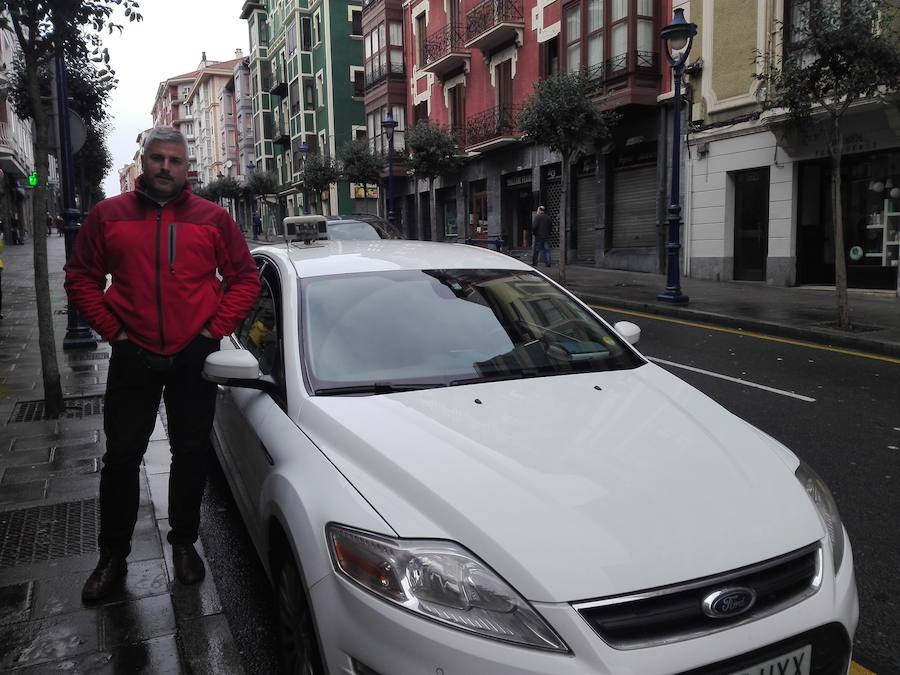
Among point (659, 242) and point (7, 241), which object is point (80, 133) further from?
point (7, 241)

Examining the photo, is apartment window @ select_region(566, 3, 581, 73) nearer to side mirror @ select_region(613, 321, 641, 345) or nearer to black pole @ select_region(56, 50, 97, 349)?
black pole @ select_region(56, 50, 97, 349)

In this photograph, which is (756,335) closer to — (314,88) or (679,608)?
(679,608)

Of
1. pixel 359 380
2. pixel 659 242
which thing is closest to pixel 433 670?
pixel 359 380

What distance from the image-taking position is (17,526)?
393 cm

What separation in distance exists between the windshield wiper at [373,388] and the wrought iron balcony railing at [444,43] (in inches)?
1103

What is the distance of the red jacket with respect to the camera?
3.14 meters

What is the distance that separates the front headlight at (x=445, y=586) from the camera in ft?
5.83

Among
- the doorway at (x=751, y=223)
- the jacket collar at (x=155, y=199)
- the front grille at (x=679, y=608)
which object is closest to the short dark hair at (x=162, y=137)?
the jacket collar at (x=155, y=199)

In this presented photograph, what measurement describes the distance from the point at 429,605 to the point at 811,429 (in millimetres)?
4598

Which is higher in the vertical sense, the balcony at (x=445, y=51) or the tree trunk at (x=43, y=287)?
the balcony at (x=445, y=51)

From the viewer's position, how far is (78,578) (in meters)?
3.36

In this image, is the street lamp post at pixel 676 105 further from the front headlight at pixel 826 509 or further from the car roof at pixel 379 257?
the front headlight at pixel 826 509

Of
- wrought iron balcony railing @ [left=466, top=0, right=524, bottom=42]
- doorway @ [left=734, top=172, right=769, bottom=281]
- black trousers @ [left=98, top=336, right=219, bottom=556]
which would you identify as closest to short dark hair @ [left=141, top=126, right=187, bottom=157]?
black trousers @ [left=98, top=336, right=219, bottom=556]

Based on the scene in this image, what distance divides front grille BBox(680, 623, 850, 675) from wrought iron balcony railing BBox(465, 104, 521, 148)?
80.0 ft
